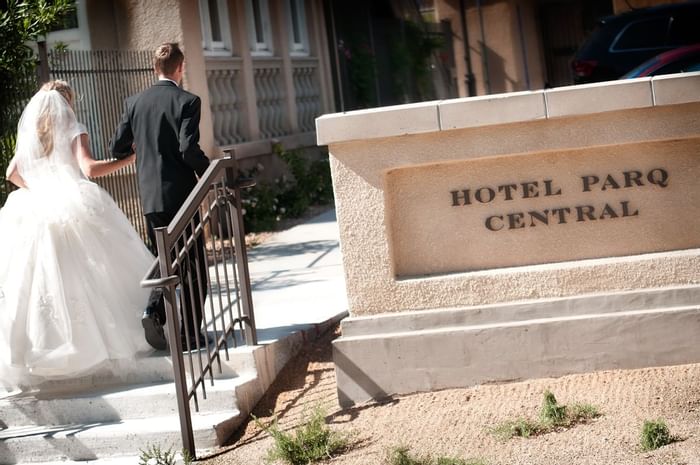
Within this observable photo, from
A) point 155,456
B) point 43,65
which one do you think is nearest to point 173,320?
point 155,456

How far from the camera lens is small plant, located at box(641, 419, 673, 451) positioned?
5.27 metres

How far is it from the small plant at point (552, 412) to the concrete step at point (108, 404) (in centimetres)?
187

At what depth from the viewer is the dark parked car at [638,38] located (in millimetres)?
14391

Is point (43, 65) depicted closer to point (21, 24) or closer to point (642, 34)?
point (21, 24)

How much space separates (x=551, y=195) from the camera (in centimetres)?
654

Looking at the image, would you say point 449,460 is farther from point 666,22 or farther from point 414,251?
point 666,22

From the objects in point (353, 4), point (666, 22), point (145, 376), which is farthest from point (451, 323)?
point (353, 4)

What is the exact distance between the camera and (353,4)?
65.7 ft

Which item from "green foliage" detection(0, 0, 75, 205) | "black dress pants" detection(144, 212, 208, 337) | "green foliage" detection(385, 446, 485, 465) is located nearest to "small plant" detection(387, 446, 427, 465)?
"green foliage" detection(385, 446, 485, 465)

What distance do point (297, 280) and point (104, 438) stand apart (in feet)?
11.6

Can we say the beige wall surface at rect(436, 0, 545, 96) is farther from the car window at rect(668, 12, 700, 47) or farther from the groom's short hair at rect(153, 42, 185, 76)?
the groom's short hair at rect(153, 42, 185, 76)

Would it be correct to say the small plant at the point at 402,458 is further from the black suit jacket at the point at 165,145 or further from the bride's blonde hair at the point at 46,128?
the bride's blonde hair at the point at 46,128

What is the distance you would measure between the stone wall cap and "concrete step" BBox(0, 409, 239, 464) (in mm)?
1799

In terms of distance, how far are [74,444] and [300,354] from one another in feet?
5.45
